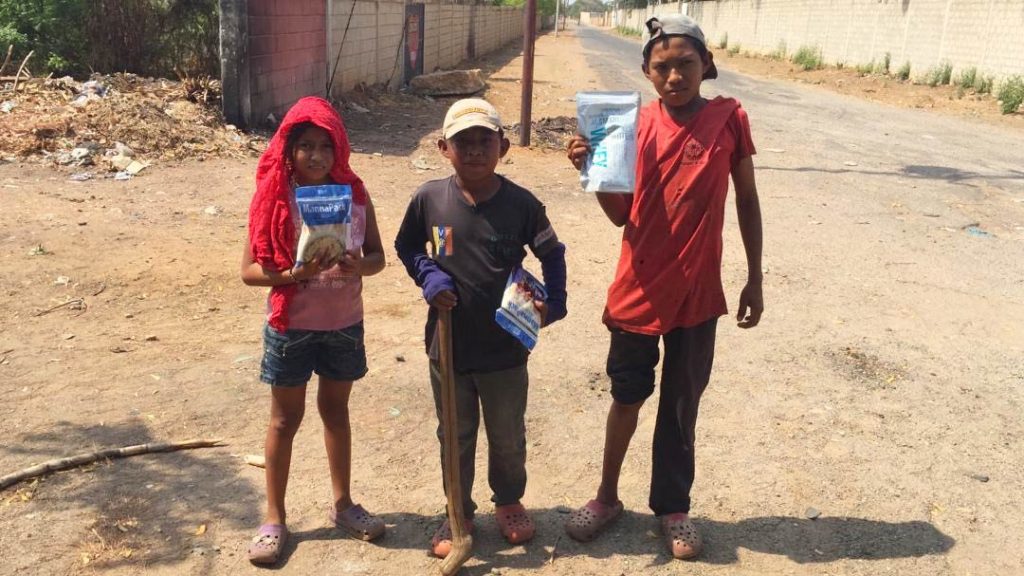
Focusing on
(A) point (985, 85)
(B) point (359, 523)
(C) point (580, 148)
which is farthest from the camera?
(A) point (985, 85)

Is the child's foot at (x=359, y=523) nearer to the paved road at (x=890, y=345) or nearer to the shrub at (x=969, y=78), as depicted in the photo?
the paved road at (x=890, y=345)

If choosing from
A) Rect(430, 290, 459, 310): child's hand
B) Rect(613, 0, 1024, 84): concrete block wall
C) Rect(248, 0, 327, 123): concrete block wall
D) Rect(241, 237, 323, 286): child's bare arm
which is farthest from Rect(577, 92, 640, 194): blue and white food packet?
Rect(613, 0, 1024, 84): concrete block wall

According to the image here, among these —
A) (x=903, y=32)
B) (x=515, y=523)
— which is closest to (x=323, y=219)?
(x=515, y=523)

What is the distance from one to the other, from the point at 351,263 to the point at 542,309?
603mm

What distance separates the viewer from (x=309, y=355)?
271 cm

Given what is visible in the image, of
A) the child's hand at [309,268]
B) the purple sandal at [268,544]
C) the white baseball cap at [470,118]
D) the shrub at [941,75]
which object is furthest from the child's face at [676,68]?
the shrub at [941,75]

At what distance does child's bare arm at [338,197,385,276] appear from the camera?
256 cm

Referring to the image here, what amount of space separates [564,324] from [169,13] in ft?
26.8

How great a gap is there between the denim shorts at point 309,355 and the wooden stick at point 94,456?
99cm

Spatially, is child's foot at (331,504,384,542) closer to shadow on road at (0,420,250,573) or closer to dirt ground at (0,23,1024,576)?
dirt ground at (0,23,1024,576)

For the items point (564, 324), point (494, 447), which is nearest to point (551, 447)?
point (494, 447)

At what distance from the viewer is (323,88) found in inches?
503

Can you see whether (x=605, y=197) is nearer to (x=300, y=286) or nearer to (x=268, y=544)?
(x=300, y=286)

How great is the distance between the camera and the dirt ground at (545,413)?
9.53ft
